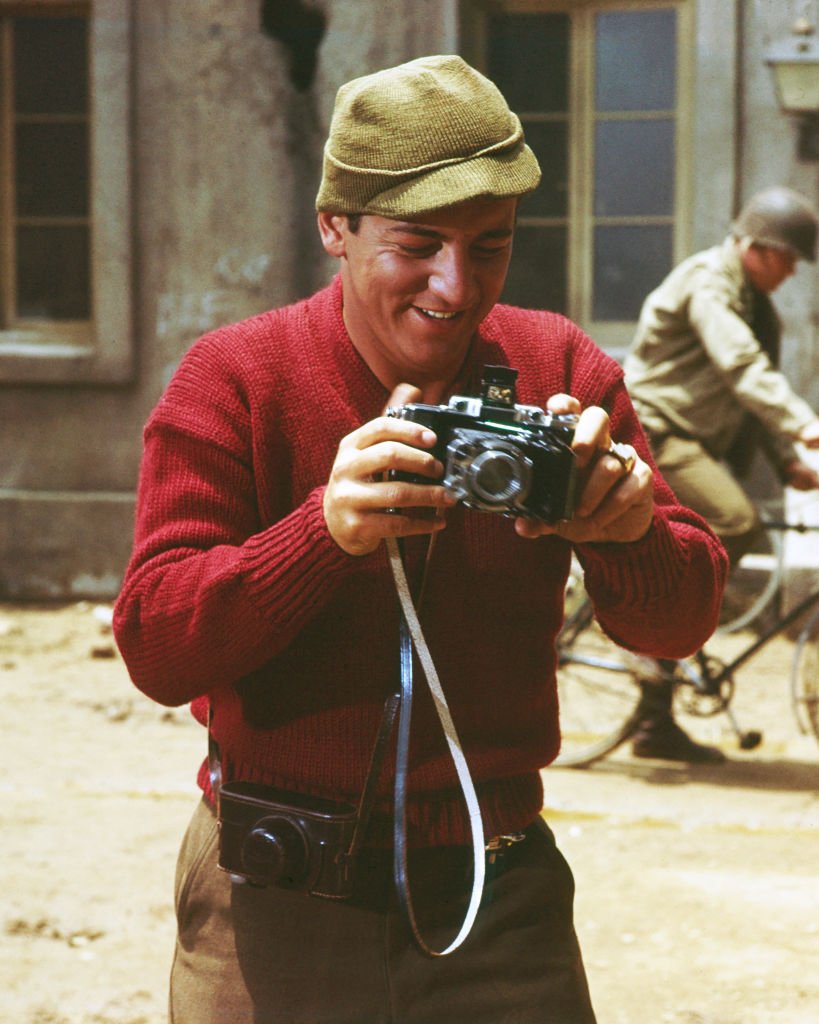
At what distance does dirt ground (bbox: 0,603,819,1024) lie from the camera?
175 inches

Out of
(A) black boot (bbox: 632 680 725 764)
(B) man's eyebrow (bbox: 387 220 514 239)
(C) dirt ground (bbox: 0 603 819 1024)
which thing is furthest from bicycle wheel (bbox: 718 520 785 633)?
(B) man's eyebrow (bbox: 387 220 514 239)

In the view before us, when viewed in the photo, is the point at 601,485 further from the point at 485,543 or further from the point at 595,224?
the point at 595,224

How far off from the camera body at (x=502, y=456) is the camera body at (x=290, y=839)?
481 millimetres

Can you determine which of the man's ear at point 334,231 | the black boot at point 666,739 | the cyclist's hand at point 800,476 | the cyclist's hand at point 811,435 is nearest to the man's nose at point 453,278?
the man's ear at point 334,231

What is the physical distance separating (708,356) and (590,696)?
150cm

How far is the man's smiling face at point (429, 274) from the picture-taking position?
6.84ft

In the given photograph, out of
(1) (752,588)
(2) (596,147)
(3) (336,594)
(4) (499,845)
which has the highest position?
(2) (596,147)

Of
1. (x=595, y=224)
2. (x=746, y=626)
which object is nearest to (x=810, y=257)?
(x=746, y=626)

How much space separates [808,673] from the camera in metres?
6.38

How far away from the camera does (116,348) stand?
9.84 m

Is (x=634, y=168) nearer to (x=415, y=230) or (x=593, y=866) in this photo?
(x=593, y=866)

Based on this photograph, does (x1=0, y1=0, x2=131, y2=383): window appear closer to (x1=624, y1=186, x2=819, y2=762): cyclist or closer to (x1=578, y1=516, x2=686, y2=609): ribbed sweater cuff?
(x1=624, y1=186, x2=819, y2=762): cyclist

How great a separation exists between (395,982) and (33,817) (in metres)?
3.99

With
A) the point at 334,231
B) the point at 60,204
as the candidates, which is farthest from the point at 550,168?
the point at 334,231
